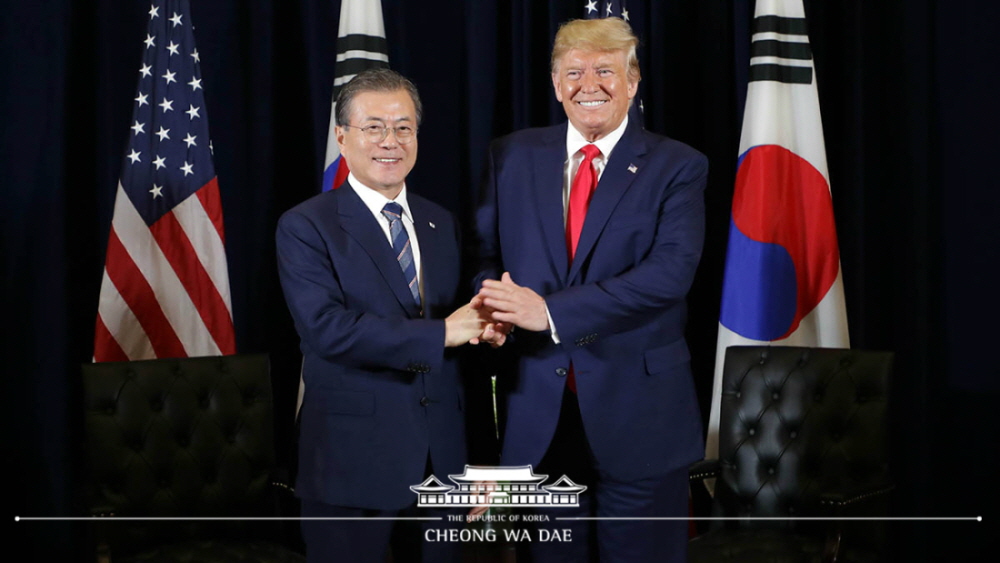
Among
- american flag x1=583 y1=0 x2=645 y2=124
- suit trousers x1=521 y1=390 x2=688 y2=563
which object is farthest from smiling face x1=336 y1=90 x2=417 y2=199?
american flag x1=583 y1=0 x2=645 y2=124

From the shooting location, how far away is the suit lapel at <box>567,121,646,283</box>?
2.34 m

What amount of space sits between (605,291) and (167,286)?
1.91m

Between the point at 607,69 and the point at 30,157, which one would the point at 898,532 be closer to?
the point at 607,69

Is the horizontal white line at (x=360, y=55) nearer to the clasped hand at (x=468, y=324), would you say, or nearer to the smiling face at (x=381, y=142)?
the smiling face at (x=381, y=142)

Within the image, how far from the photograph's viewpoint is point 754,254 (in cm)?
361

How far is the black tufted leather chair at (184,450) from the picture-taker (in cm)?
294

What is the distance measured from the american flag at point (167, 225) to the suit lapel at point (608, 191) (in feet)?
5.63

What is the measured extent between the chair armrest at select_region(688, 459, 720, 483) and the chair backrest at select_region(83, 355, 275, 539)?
133 cm

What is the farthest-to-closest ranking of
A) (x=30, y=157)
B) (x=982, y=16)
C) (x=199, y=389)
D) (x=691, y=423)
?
(x=982, y=16) < (x=30, y=157) < (x=199, y=389) < (x=691, y=423)

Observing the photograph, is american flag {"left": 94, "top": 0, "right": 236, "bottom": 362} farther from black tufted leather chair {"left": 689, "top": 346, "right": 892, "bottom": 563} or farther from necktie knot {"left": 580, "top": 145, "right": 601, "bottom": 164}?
black tufted leather chair {"left": 689, "top": 346, "right": 892, "bottom": 563}

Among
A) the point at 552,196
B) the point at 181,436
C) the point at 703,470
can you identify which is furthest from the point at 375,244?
the point at 703,470

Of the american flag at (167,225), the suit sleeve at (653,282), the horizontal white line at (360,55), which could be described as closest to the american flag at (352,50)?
the horizontal white line at (360,55)

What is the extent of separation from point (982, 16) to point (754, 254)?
135 cm

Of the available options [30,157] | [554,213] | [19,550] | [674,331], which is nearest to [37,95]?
→ [30,157]
